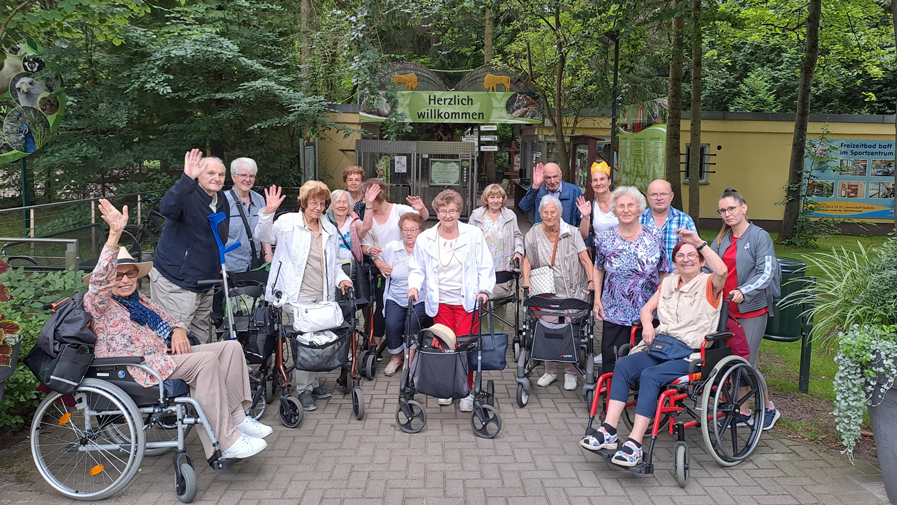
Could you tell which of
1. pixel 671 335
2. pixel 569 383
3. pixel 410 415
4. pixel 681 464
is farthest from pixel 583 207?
pixel 681 464

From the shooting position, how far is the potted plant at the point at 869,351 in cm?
411

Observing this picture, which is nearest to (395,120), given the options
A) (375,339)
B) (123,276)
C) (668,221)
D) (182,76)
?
(182,76)

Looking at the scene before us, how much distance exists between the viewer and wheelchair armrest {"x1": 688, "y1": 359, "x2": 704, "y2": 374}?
4.56 metres

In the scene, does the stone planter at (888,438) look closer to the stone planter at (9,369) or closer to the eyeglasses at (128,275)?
the eyeglasses at (128,275)

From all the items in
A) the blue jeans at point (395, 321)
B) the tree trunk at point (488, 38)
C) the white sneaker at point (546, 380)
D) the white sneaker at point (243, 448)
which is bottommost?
A: the white sneaker at point (546, 380)

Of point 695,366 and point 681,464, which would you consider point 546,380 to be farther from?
point 681,464

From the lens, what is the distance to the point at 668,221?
19.5ft

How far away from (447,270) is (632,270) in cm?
144

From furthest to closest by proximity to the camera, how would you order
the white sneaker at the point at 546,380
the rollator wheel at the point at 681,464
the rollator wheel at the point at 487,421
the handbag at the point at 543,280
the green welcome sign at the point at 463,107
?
the green welcome sign at the point at 463,107 < the white sneaker at the point at 546,380 < the handbag at the point at 543,280 < the rollator wheel at the point at 487,421 < the rollator wheel at the point at 681,464

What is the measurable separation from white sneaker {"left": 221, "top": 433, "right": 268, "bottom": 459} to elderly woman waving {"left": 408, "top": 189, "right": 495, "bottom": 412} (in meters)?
1.71

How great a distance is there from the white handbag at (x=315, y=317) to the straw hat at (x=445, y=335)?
2.48 feet

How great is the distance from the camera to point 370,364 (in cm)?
658

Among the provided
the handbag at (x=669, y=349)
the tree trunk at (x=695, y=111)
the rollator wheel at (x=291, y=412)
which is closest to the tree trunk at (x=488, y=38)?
the tree trunk at (x=695, y=111)

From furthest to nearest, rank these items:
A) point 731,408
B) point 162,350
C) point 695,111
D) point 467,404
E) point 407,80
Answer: point 407,80 → point 695,111 → point 467,404 → point 731,408 → point 162,350
